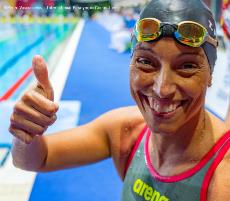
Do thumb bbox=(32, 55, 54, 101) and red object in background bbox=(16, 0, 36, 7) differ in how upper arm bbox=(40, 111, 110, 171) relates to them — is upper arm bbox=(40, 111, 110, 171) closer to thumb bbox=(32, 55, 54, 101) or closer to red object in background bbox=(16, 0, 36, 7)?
thumb bbox=(32, 55, 54, 101)

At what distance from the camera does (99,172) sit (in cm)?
270

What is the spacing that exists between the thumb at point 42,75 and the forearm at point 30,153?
21 centimetres

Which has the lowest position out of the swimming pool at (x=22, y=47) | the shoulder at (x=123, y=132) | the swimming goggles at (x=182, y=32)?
the swimming pool at (x=22, y=47)

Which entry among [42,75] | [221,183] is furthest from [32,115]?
[221,183]

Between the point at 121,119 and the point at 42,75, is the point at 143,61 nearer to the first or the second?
the point at 42,75

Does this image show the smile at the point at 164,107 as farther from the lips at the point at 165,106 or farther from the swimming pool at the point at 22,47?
the swimming pool at the point at 22,47

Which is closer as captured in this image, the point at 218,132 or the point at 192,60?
the point at 192,60

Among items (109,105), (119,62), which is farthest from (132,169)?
(119,62)

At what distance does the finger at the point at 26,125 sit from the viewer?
3.20ft

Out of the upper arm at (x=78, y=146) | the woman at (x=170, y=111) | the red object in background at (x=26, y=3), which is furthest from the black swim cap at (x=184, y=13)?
the red object in background at (x=26, y=3)

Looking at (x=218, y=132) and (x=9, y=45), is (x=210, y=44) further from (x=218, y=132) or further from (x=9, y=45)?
(x=9, y=45)

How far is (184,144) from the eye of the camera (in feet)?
3.78

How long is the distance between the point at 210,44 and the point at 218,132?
27 centimetres

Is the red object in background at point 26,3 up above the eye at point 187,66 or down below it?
below
